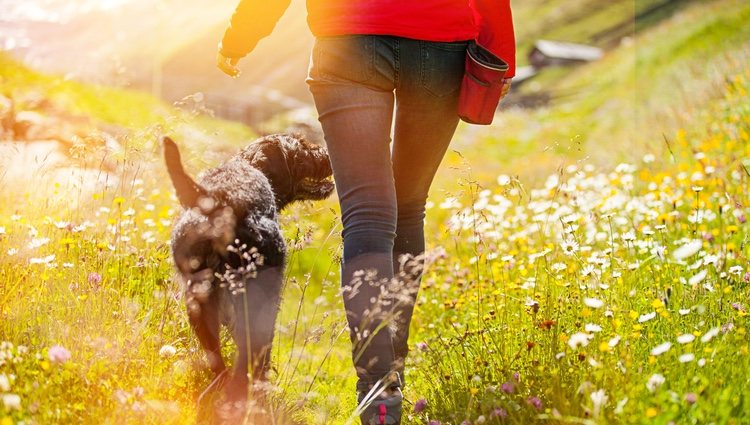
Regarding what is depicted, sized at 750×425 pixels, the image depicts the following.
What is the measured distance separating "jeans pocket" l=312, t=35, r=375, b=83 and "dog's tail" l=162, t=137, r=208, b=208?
0.58 m

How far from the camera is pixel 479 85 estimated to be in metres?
2.47

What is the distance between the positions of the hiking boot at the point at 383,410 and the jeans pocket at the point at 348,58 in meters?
1.03

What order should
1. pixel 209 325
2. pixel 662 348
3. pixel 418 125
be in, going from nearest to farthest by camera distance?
pixel 662 348
pixel 418 125
pixel 209 325

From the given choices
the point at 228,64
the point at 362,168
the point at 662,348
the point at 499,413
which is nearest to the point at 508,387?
the point at 499,413

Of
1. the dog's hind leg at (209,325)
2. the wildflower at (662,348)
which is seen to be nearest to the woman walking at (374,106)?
the dog's hind leg at (209,325)

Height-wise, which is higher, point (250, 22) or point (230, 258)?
point (250, 22)

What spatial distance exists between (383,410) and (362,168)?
0.78 metres

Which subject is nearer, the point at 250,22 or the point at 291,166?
the point at 250,22

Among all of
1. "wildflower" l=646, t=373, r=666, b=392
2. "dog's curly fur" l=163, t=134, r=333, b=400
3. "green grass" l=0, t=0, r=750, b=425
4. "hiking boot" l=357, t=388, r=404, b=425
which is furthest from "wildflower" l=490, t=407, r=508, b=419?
"dog's curly fur" l=163, t=134, r=333, b=400

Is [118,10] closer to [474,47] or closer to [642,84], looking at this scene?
[642,84]

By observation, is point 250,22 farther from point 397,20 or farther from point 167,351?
point 167,351

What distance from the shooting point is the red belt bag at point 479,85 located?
247 cm

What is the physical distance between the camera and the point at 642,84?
1816 centimetres

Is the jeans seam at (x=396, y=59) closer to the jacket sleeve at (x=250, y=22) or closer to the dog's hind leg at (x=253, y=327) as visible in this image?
the jacket sleeve at (x=250, y=22)
